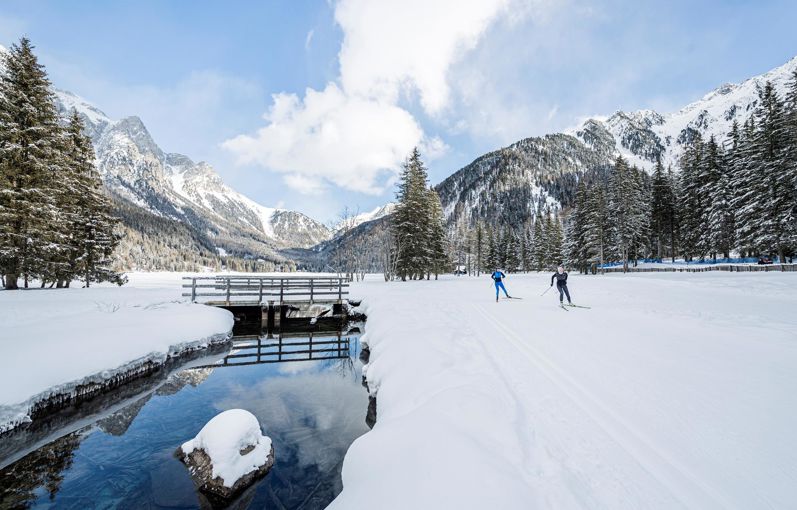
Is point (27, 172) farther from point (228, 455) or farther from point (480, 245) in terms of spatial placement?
point (480, 245)

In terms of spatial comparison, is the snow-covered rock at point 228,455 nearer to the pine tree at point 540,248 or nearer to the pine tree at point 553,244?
the pine tree at point 553,244

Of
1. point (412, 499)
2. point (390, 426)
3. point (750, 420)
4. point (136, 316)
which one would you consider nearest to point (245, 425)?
point (390, 426)

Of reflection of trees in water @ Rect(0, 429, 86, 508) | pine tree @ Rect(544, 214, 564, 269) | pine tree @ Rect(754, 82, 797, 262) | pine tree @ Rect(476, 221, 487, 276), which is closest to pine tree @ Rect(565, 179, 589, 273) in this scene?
pine tree @ Rect(544, 214, 564, 269)

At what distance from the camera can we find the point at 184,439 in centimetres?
709

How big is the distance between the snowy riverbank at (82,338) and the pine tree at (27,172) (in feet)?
11.1

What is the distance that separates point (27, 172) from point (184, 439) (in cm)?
2115

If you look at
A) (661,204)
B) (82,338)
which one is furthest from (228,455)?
(661,204)

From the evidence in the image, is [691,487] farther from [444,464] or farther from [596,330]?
[596,330]

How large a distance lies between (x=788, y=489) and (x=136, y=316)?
17.3 m

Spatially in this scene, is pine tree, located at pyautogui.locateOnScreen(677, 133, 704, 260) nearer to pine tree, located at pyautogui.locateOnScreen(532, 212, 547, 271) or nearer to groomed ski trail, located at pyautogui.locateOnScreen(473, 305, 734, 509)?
pine tree, located at pyautogui.locateOnScreen(532, 212, 547, 271)

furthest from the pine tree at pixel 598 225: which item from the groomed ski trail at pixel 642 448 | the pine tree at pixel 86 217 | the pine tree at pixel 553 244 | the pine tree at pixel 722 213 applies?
the pine tree at pixel 86 217

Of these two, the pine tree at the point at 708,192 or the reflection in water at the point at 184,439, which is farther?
the pine tree at the point at 708,192

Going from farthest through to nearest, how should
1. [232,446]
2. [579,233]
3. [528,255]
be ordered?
1. [528,255]
2. [579,233]
3. [232,446]

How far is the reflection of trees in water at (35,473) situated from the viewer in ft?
17.2
